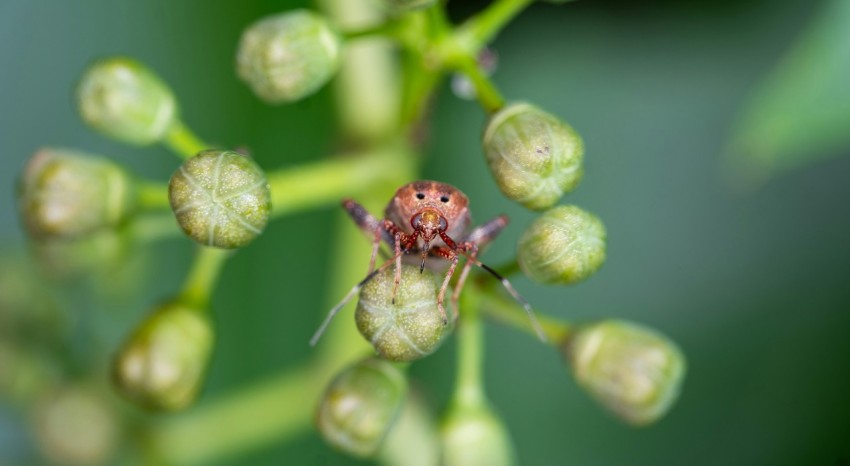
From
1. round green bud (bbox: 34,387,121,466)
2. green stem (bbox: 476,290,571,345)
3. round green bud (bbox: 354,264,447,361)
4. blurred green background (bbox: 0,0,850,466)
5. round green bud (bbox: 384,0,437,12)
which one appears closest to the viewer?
round green bud (bbox: 354,264,447,361)

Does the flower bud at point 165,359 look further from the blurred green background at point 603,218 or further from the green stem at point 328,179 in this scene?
the blurred green background at point 603,218

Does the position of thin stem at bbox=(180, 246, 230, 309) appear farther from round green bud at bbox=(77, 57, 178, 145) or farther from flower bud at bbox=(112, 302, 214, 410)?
round green bud at bbox=(77, 57, 178, 145)

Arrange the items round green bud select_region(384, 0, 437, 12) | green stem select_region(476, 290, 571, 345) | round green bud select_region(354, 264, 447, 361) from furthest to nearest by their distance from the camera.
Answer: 1. green stem select_region(476, 290, 571, 345)
2. round green bud select_region(384, 0, 437, 12)
3. round green bud select_region(354, 264, 447, 361)

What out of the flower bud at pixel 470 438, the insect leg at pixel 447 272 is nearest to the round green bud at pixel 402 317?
the insect leg at pixel 447 272

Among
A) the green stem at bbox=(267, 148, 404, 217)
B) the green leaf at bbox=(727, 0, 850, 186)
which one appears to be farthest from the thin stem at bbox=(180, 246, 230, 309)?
the green leaf at bbox=(727, 0, 850, 186)

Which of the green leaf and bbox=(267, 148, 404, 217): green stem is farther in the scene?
the green leaf

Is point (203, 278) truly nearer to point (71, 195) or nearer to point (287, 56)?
point (71, 195)
